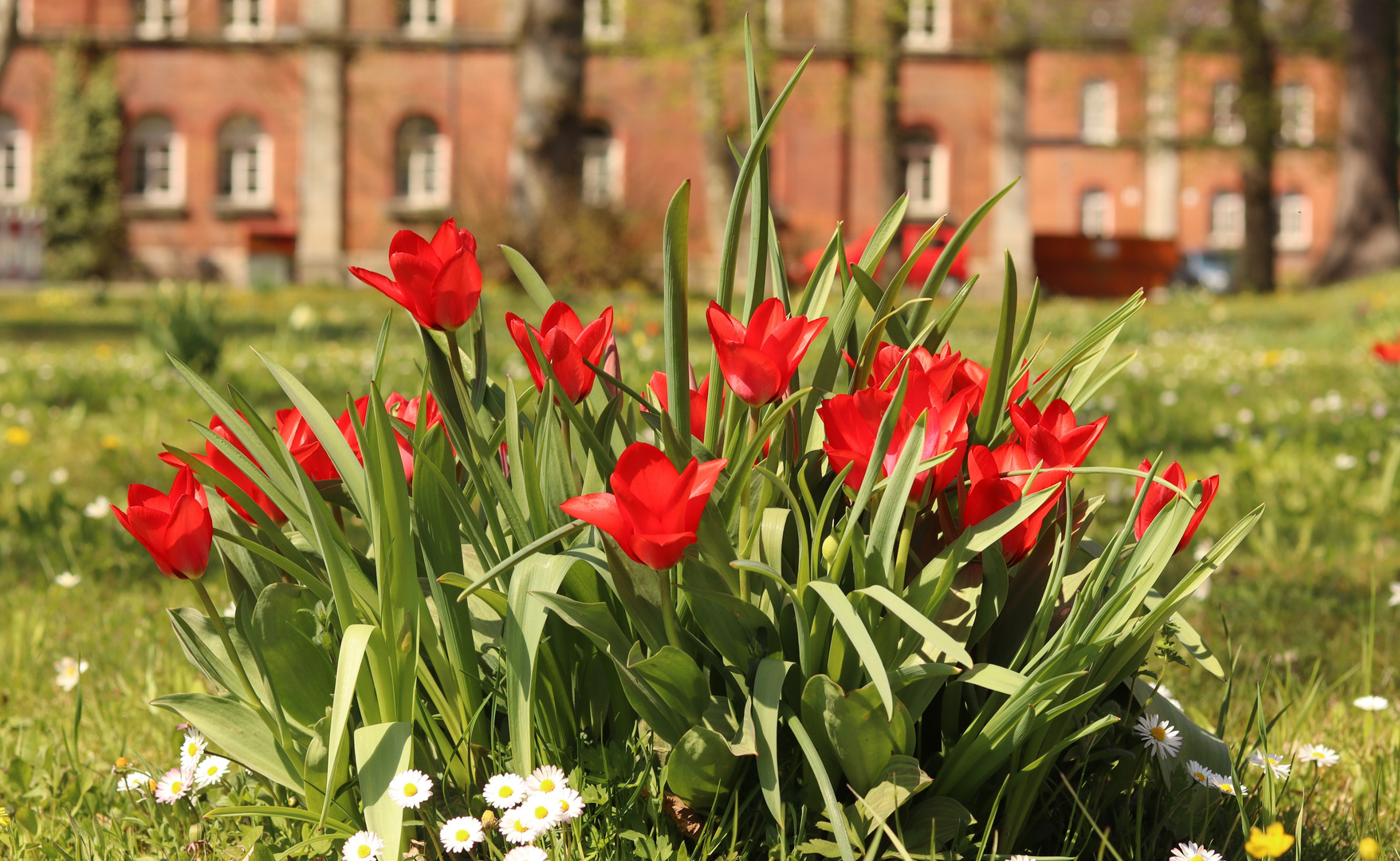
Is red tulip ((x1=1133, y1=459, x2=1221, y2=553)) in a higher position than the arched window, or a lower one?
lower

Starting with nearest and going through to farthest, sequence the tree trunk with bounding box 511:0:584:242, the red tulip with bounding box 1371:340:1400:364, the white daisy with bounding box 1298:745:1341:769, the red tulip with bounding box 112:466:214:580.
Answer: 1. the red tulip with bounding box 112:466:214:580
2. the white daisy with bounding box 1298:745:1341:769
3. the red tulip with bounding box 1371:340:1400:364
4. the tree trunk with bounding box 511:0:584:242

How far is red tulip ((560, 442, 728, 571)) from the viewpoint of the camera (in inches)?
37.5

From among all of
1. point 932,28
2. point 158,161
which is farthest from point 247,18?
point 932,28

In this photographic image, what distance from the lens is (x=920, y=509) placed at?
1170mm

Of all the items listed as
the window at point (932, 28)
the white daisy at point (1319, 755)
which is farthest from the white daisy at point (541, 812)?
the window at point (932, 28)

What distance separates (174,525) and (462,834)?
42 centimetres

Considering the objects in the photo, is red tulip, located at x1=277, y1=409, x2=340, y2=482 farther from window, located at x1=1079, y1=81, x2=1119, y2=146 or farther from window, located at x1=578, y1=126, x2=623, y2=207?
window, located at x1=1079, y1=81, x2=1119, y2=146

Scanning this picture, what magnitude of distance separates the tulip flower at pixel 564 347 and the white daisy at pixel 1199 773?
787mm

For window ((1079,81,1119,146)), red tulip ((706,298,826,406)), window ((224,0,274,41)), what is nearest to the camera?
red tulip ((706,298,826,406))

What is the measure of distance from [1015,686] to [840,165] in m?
22.8

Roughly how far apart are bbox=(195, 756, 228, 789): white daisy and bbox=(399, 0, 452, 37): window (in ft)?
78.2

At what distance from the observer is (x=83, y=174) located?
23.3 meters

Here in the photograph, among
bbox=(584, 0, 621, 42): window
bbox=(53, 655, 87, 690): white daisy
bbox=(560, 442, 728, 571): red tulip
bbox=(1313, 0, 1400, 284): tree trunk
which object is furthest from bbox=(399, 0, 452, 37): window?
bbox=(560, 442, 728, 571): red tulip

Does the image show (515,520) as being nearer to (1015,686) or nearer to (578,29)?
(1015,686)
